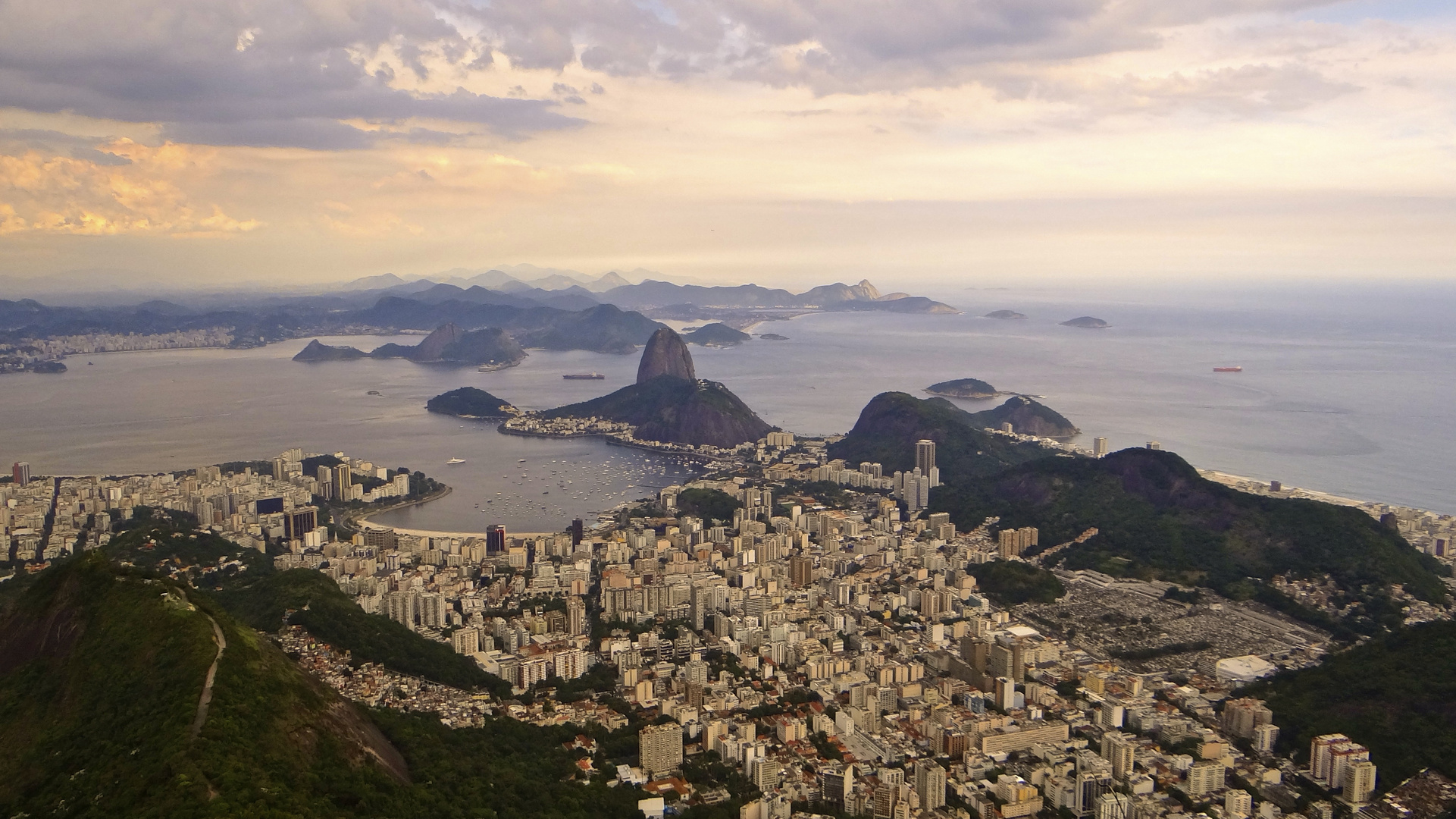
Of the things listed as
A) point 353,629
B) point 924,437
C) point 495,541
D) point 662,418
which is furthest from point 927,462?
point 353,629

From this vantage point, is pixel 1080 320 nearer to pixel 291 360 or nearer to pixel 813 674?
pixel 291 360

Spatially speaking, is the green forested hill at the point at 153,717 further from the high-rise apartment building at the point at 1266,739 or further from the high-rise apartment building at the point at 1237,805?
the high-rise apartment building at the point at 1266,739

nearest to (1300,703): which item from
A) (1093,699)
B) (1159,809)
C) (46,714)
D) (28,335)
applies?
(1093,699)

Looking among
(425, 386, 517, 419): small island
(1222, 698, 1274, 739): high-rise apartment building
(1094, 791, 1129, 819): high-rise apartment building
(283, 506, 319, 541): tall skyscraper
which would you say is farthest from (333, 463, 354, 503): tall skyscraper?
(1222, 698, 1274, 739): high-rise apartment building

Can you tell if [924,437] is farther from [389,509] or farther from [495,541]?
[389,509]

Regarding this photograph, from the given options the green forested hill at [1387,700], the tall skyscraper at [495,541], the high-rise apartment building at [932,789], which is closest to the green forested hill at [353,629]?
the high-rise apartment building at [932,789]

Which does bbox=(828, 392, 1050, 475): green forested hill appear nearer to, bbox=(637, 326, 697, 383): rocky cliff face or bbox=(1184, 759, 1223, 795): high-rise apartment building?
bbox=(637, 326, 697, 383): rocky cliff face
